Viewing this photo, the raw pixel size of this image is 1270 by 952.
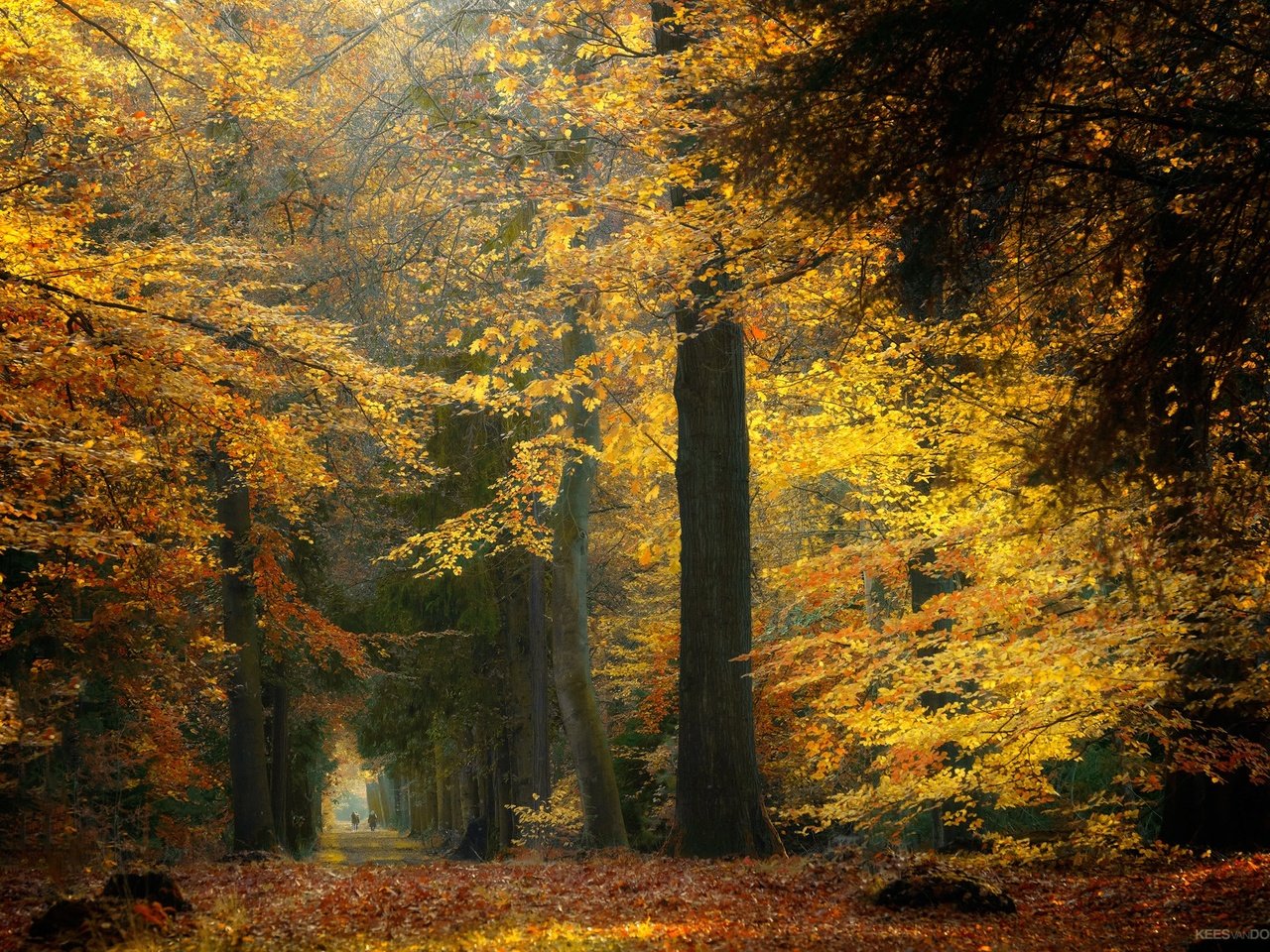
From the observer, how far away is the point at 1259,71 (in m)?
5.49

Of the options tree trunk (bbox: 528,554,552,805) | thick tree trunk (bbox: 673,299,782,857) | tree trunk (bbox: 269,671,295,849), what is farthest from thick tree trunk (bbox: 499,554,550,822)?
thick tree trunk (bbox: 673,299,782,857)

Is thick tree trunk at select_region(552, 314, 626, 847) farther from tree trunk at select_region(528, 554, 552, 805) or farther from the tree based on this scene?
the tree

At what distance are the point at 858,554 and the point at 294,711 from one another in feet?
53.3

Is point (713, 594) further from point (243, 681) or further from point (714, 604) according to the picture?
point (243, 681)

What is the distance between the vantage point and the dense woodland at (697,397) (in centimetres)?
530

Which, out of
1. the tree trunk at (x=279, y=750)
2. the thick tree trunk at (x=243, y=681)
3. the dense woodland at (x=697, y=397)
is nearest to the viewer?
the dense woodland at (x=697, y=397)

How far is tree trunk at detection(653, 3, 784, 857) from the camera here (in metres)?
9.83

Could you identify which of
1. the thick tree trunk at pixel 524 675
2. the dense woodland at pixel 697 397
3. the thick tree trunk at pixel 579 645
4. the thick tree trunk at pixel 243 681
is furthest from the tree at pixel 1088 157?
the thick tree trunk at pixel 524 675

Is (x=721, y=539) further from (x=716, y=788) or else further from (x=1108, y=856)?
(x=1108, y=856)

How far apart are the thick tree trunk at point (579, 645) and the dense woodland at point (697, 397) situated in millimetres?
62

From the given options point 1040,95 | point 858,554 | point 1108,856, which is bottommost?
point 1108,856

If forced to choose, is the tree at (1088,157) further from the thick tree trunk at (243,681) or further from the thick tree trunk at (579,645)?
the thick tree trunk at (243,681)

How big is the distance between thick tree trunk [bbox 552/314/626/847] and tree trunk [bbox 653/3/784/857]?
16.7ft

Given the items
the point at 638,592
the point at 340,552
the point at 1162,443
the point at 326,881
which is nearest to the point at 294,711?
the point at 340,552
